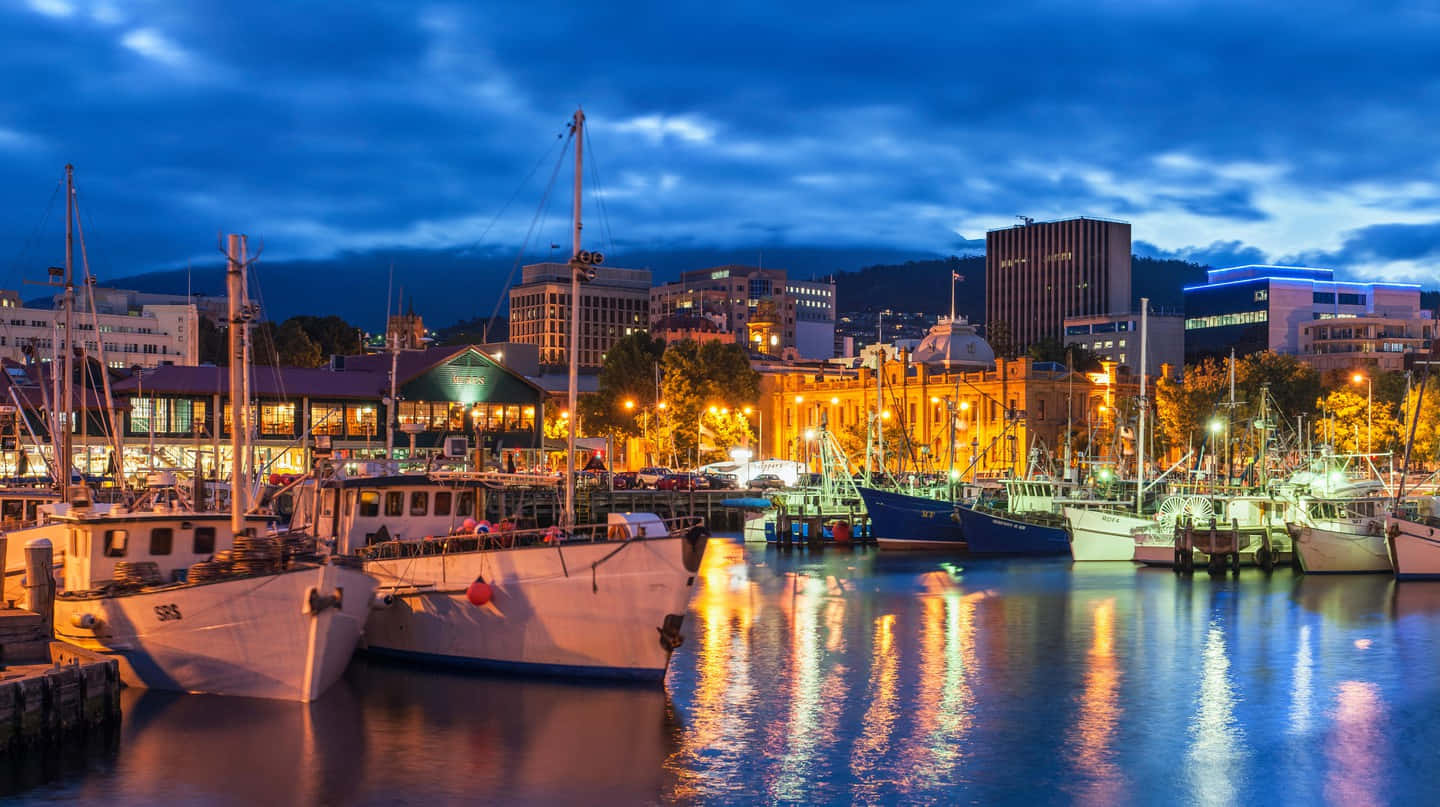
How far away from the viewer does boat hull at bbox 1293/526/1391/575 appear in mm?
70312

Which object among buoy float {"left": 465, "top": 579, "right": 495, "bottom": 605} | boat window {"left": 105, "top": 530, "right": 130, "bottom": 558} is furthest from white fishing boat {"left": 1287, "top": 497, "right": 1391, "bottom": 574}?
boat window {"left": 105, "top": 530, "right": 130, "bottom": 558}

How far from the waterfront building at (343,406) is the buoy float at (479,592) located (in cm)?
6162

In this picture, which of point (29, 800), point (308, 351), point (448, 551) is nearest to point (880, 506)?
point (448, 551)

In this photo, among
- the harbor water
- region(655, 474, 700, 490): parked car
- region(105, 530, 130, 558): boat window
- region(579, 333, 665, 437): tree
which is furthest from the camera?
region(579, 333, 665, 437): tree

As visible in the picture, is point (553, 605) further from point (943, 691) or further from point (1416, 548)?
point (1416, 548)

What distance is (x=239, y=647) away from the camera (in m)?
34.4

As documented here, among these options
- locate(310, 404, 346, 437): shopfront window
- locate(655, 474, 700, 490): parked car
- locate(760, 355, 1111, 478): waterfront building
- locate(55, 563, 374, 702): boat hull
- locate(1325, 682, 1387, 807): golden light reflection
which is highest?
locate(760, 355, 1111, 478): waterfront building

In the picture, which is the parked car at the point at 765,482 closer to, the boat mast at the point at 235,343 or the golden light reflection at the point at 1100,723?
the golden light reflection at the point at 1100,723

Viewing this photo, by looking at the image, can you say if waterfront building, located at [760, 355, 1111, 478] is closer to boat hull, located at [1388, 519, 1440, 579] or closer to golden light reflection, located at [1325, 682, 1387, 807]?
boat hull, located at [1388, 519, 1440, 579]

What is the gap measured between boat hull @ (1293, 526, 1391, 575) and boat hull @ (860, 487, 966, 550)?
1954 cm

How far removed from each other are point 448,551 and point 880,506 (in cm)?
4966

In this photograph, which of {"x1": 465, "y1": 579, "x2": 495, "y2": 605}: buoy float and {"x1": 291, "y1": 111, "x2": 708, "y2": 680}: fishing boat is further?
{"x1": 465, "y1": 579, "x2": 495, "y2": 605}: buoy float

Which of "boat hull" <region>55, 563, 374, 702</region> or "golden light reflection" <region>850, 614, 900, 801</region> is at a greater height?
"boat hull" <region>55, 563, 374, 702</region>

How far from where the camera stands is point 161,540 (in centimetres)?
3800
